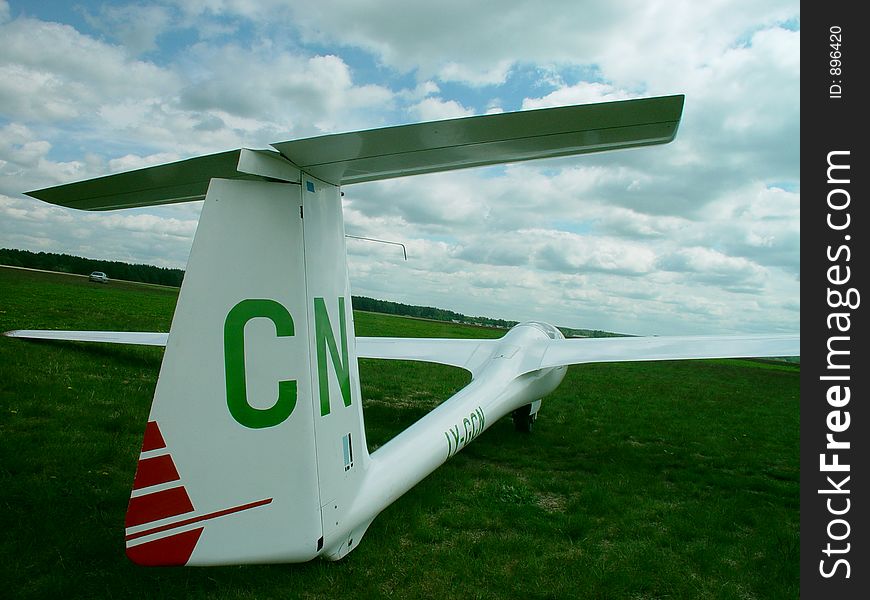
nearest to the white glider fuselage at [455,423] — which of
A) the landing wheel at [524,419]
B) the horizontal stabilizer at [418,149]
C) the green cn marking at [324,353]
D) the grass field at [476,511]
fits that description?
the landing wheel at [524,419]

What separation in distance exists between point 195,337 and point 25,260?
7502 centimetres

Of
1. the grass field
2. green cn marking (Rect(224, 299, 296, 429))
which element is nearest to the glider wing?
the grass field

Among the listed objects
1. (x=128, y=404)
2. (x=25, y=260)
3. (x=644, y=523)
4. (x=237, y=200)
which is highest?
(x=25, y=260)

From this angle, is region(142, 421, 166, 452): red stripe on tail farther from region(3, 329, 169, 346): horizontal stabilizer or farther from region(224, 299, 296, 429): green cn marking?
region(3, 329, 169, 346): horizontal stabilizer

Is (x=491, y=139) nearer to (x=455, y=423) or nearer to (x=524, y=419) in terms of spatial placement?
(x=455, y=423)

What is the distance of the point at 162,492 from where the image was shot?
2.60 metres

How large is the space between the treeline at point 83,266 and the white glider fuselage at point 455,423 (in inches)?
2292

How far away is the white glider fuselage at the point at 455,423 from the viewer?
3471 mm

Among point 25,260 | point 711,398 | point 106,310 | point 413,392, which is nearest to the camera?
point 413,392

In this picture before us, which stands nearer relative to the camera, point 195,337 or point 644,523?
point 195,337

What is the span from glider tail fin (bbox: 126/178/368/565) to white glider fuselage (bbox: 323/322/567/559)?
0.41 metres

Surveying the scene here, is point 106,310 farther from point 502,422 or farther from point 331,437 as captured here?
point 331,437

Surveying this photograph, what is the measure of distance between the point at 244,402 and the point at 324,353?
0.52 metres

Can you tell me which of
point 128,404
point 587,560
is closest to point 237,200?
point 587,560
